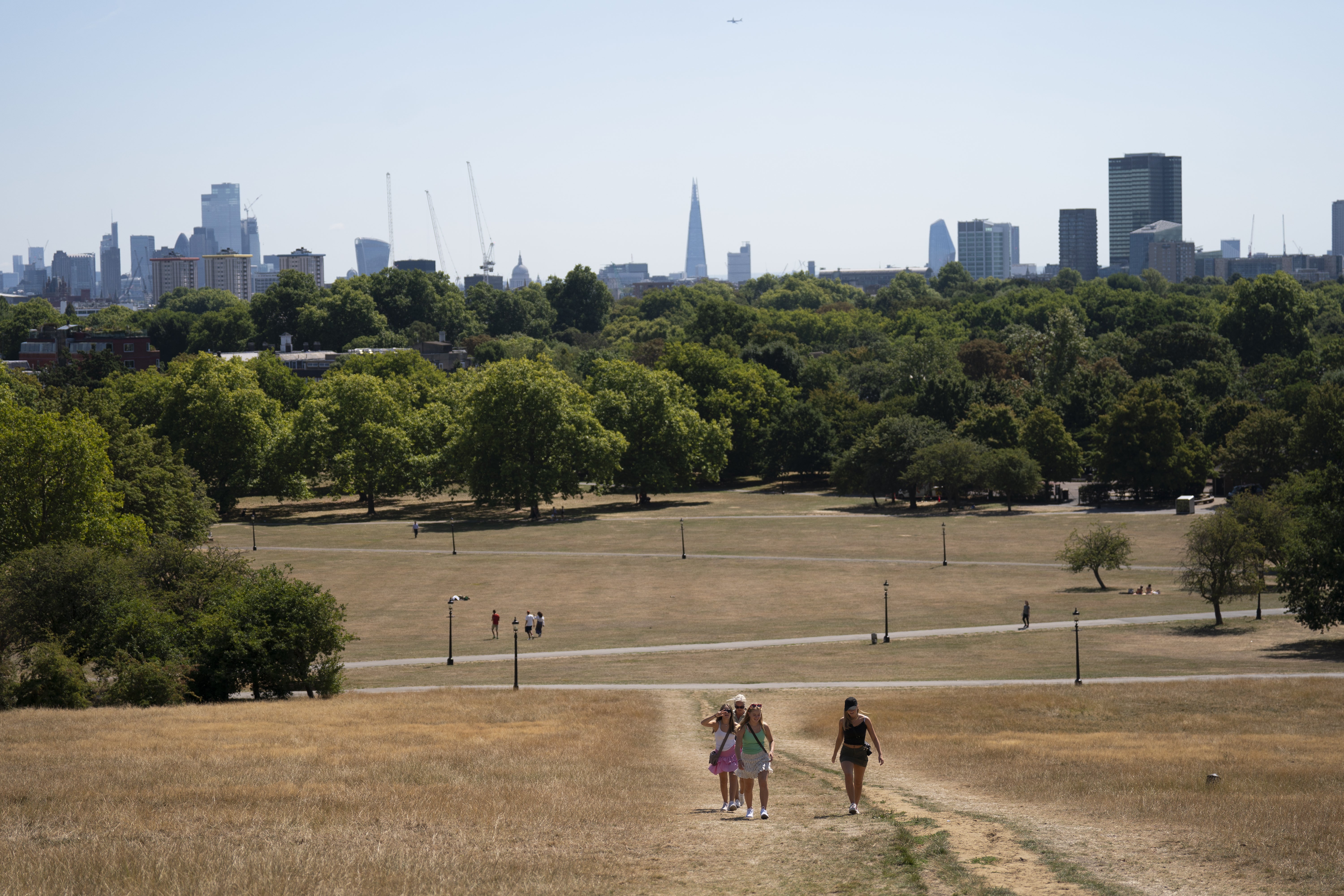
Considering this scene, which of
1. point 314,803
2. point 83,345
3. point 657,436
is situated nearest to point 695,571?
point 657,436

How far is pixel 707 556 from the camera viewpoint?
250 feet

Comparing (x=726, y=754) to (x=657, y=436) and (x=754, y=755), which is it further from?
(x=657, y=436)

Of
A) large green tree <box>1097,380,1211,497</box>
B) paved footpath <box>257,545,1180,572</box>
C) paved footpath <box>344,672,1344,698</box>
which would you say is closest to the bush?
paved footpath <box>344,672,1344,698</box>

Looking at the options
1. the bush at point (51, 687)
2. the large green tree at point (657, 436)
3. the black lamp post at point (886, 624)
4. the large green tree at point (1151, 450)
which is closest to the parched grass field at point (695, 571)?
the black lamp post at point (886, 624)

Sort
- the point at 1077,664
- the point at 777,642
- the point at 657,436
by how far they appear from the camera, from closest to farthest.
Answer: the point at 1077,664, the point at 777,642, the point at 657,436

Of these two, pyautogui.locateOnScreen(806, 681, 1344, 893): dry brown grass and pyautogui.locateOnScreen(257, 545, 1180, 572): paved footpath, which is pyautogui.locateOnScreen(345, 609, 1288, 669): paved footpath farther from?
pyautogui.locateOnScreen(257, 545, 1180, 572): paved footpath

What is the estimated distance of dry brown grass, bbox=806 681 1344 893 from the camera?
17.3 metres

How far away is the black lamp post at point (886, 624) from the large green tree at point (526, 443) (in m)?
43.2

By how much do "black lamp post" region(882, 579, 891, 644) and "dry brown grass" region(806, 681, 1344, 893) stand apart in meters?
10.6

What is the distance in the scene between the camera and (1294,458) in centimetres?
8969

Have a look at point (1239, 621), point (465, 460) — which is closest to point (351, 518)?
point (465, 460)

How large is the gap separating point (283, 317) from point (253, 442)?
92048mm

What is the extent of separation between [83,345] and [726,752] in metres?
155

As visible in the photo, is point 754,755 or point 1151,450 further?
point 1151,450
